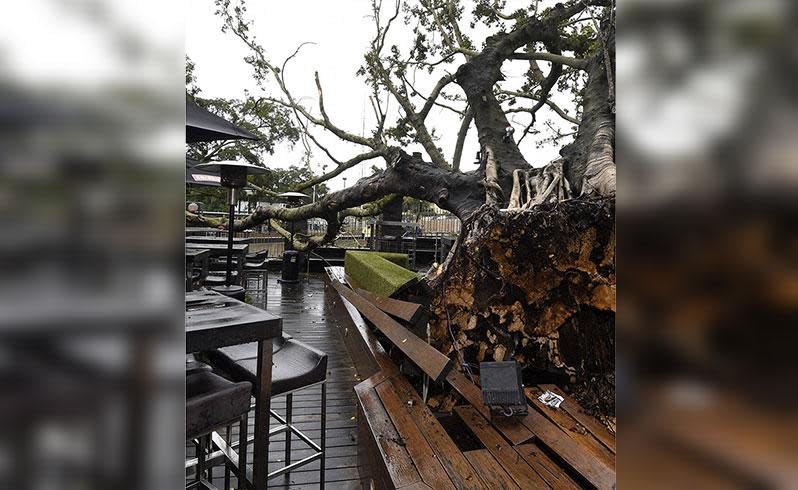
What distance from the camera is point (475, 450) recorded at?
2.32m

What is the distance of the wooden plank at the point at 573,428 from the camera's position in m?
2.28

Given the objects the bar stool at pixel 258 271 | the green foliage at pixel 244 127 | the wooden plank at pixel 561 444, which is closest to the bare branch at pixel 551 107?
the bar stool at pixel 258 271

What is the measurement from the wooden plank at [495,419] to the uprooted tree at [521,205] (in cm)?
50

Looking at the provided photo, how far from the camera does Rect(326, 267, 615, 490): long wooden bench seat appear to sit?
6.45ft

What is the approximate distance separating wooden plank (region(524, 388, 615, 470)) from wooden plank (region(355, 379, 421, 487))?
970mm

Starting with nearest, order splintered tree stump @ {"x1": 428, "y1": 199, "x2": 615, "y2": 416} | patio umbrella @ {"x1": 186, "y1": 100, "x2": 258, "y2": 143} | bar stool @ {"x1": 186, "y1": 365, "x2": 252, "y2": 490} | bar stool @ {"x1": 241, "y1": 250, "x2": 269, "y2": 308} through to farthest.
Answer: bar stool @ {"x1": 186, "y1": 365, "x2": 252, "y2": 490}, splintered tree stump @ {"x1": 428, "y1": 199, "x2": 615, "y2": 416}, patio umbrella @ {"x1": 186, "y1": 100, "x2": 258, "y2": 143}, bar stool @ {"x1": 241, "y1": 250, "x2": 269, "y2": 308}

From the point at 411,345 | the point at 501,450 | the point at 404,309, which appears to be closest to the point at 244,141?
the point at 404,309

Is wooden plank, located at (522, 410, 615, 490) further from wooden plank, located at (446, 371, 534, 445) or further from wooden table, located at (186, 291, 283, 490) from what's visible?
wooden table, located at (186, 291, 283, 490)

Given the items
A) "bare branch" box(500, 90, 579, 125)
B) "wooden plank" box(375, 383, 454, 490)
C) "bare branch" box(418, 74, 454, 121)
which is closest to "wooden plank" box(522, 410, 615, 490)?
"wooden plank" box(375, 383, 454, 490)

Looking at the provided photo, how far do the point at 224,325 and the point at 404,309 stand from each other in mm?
2112

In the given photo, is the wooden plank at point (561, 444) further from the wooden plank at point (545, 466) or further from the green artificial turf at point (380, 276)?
the green artificial turf at point (380, 276)

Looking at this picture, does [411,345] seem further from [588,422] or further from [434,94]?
[434,94]

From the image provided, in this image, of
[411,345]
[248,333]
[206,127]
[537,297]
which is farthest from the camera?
[206,127]
